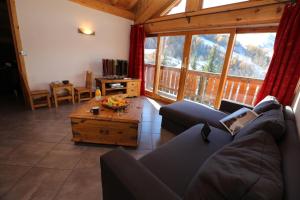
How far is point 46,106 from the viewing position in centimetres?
333

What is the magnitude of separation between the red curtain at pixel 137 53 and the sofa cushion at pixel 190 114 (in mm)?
2301

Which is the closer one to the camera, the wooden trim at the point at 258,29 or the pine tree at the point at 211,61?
the wooden trim at the point at 258,29

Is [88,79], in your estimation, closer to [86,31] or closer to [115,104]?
[86,31]

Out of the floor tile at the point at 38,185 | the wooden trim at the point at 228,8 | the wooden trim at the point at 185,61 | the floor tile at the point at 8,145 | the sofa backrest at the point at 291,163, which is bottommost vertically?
the floor tile at the point at 38,185

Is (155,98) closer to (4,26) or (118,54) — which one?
(118,54)

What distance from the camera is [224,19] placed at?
278cm

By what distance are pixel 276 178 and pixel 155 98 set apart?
4035 millimetres

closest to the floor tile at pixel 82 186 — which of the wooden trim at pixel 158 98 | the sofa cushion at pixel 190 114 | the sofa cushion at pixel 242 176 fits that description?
Result: the sofa cushion at pixel 242 176

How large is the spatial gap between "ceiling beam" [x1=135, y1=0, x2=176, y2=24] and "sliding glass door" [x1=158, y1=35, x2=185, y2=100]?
66 cm

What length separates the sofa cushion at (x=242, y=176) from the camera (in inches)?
21.7

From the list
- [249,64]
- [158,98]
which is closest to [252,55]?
[249,64]

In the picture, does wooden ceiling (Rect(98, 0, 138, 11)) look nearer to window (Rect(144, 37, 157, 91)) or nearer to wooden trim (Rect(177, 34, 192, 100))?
window (Rect(144, 37, 157, 91))

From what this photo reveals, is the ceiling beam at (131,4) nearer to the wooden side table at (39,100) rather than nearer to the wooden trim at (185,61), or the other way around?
the wooden trim at (185,61)

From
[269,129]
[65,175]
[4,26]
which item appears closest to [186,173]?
[269,129]
